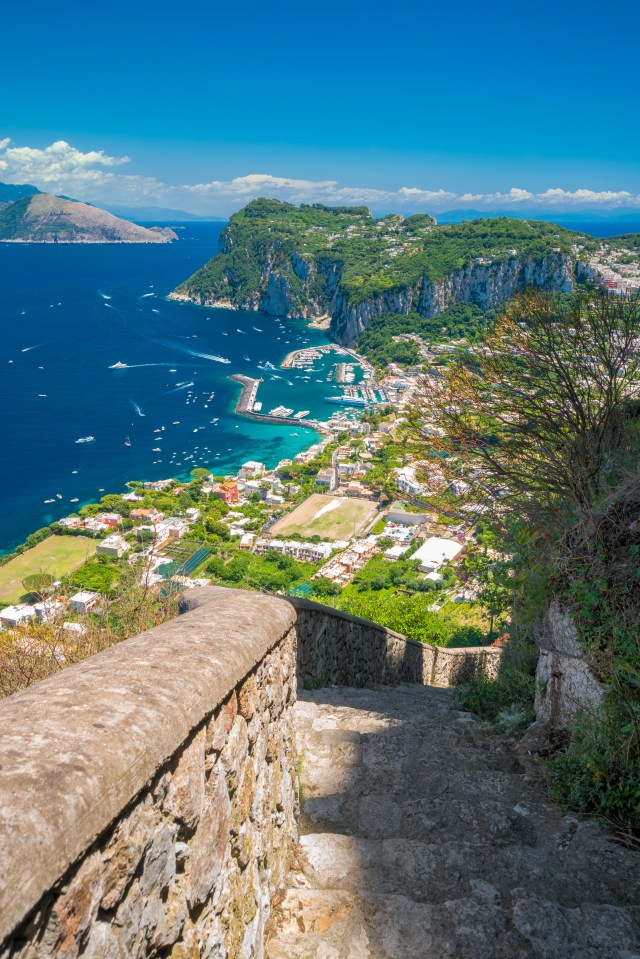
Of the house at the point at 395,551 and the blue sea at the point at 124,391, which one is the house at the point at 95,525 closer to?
the blue sea at the point at 124,391

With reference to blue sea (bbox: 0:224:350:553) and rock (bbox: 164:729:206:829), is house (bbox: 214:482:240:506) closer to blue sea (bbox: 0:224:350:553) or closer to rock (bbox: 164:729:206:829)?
blue sea (bbox: 0:224:350:553)

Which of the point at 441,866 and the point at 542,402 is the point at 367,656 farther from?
the point at 441,866

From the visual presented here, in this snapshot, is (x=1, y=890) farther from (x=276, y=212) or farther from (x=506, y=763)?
(x=276, y=212)

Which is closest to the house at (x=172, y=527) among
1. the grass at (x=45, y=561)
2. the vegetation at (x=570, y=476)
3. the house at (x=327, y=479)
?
the grass at (x=45, y=561)

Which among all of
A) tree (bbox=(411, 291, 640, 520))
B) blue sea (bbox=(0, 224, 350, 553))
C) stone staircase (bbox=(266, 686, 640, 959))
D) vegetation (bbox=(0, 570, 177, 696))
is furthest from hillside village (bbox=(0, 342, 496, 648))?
stone staircase (bbox=(266, 686, 640, 959))

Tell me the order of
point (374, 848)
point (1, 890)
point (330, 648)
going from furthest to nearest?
point (330, 648) < point (374, 848) < point (1, 890)

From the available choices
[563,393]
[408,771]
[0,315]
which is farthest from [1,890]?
[0,315]

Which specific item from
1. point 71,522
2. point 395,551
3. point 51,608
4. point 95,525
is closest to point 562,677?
point 51,608
